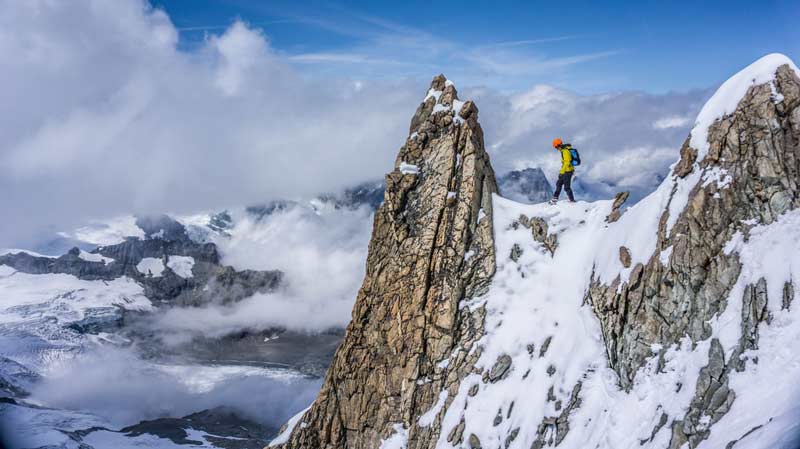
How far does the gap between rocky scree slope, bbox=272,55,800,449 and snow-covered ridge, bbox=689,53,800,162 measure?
114 mm

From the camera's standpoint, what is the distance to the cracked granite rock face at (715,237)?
31.3 metres

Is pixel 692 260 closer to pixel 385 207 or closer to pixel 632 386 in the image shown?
pixel 632 386

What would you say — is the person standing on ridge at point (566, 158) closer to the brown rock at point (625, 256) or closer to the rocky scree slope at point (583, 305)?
the rocky scree slope at point (583, 305)

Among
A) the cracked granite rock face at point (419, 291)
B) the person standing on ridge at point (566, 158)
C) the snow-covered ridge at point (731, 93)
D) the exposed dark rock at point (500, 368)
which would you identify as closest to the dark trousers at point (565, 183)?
the person standing on ridge at point (566, 158)

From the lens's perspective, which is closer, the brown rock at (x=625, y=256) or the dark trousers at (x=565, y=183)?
the brown rock at (x=625, y=256)

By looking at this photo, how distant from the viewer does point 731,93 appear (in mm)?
37594

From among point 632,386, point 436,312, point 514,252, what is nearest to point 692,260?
point 632,386

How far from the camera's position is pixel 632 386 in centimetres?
3559

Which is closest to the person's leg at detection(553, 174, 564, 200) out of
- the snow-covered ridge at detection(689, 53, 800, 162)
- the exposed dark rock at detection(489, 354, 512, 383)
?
the snow-covered ridge at detection(689, 53, 800, 162)

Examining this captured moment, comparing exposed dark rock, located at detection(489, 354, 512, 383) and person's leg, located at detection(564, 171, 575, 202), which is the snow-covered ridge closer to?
person's leg, located at detection(564, 171, 575, 202)

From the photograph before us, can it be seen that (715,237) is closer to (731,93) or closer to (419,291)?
(731,93)

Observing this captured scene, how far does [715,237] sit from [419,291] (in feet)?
82.7

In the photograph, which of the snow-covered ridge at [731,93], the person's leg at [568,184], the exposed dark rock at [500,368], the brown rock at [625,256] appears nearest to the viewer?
the snow-covered ridge at [731,93]

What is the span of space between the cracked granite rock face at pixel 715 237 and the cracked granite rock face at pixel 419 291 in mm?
15274
